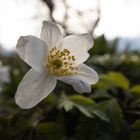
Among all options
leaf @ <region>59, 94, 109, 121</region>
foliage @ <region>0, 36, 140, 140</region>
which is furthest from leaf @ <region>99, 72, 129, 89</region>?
leaf @ <region>59, 94, 109, 121</region>

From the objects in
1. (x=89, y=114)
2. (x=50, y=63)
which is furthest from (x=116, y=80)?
(x=50, y=63)

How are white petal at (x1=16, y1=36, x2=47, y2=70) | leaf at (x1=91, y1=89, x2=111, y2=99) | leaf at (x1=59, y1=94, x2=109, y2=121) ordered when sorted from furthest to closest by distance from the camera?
leaf at (x1=91, y1=89, x2=111, y2=99)
leaf at (x1=59, y1=94, x2=109, y2=121)
white petal at (x1=16, y1=36, x2=47, y2=70)

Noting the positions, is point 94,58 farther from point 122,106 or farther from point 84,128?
point 84,128

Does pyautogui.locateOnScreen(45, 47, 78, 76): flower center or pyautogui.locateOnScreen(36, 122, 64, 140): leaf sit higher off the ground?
pyautogui.locateOnScreen(45, 47, 78, 76): flower center

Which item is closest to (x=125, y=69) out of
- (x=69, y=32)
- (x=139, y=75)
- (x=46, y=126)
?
(x=139, y=75)

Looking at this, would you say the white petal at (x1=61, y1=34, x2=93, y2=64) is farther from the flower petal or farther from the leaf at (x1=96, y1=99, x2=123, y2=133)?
the leaf at (x1=96, y1=99, x2=123, y2=133)

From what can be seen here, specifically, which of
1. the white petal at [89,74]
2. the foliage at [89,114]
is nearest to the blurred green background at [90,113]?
the foliage at [89,114]

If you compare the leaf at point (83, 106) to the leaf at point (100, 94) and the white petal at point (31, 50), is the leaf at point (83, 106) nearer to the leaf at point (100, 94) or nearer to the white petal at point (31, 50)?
the leaf at point (100, 94)

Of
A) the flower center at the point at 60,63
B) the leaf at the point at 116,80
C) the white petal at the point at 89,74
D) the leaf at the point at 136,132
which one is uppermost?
the flower center at the point at 60,63
